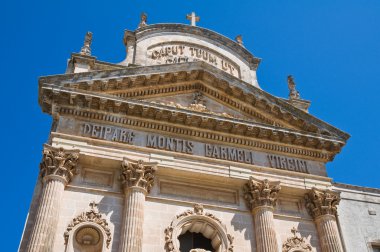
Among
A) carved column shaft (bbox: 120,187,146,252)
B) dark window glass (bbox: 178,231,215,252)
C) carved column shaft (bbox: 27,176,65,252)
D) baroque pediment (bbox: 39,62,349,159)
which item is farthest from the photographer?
baroque pediment (bbox: 39,62,349,159)

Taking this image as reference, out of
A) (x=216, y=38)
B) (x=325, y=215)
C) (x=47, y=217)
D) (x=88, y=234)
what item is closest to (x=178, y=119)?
(x=88, y=234)

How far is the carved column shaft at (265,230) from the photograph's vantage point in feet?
49.0

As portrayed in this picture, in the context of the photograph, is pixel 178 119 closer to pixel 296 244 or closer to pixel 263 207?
pixel 263 207

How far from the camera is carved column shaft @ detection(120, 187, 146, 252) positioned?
538 inches

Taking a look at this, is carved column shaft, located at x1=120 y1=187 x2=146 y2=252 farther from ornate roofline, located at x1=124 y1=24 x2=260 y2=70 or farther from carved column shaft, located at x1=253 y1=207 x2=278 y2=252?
ornate roofline, located at x1=124 y1=24 x2=260 y2=70

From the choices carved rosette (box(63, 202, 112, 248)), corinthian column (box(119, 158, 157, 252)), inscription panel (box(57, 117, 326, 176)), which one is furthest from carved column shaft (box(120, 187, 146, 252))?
inscription panel (box(57, 117, 326, 176))

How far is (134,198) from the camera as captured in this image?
1470 cm

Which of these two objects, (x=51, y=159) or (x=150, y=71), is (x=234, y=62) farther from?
(x=51, y=159)

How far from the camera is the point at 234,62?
22.8 m

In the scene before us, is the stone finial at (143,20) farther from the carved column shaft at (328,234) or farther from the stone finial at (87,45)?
the carved column shaft at (328,234)

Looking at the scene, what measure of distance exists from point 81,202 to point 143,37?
9.58m

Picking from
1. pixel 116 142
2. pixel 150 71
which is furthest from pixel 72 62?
pixel 116 142

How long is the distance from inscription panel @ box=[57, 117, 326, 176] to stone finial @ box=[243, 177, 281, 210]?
988 millimetres

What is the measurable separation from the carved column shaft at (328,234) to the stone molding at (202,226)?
3.26 meters
